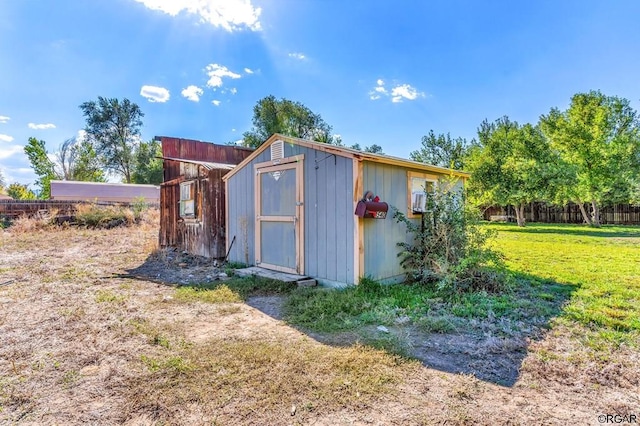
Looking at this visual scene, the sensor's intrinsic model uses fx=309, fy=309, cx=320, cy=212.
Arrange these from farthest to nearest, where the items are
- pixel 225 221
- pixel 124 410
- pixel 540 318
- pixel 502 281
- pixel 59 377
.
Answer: pixel 225 221
pixel 502 281
pixel 540 318
pixel 59 377
pixel 124 410

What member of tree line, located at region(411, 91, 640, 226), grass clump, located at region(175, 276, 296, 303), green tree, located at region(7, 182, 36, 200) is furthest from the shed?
green tree, located at region(7, 182, 36, 200)

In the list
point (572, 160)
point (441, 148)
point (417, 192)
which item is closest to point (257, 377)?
point (417, 192)

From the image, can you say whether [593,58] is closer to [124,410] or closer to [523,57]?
[523,57]

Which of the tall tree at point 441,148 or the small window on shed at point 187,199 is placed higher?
the tall tree at point 441,148

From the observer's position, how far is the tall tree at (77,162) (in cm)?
2926

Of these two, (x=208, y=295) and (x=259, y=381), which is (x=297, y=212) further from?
(x=259, y=381)

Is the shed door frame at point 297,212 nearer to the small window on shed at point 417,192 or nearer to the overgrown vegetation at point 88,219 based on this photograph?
the small window on shed at point 417,192

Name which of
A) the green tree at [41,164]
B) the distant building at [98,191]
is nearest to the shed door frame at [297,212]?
the distant building at [98,191]

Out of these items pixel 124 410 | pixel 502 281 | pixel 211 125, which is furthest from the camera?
pixel 211 125

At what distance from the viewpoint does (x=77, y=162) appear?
29.7m

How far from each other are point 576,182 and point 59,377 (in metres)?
18.5

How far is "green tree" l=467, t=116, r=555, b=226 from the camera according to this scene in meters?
14.7

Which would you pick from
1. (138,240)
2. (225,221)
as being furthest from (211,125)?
(225,221)

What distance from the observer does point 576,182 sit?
14.3 metres
